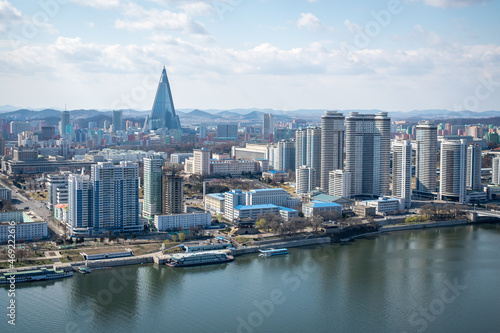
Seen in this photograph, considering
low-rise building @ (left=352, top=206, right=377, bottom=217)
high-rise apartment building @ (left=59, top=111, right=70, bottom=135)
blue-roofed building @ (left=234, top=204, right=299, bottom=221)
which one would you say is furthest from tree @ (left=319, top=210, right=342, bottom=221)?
high-rise apartment building @ (left=59, top=111, right=70, bottom=135)

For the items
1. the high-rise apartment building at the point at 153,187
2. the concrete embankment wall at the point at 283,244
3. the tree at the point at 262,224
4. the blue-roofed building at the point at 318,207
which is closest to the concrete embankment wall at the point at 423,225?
the blue-roofed building at the point at 318,207

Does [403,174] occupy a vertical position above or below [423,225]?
above

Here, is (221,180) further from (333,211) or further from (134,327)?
(134,327)

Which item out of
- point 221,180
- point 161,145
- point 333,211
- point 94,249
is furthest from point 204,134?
point 94,249

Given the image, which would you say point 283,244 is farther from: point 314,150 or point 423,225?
point 314,150

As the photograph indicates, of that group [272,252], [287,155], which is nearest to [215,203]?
[272,252]

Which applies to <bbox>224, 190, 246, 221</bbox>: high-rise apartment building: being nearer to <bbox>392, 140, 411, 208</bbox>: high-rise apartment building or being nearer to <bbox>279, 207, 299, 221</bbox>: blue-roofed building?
<bbox>279, 207, 299, 221</bbox>: blue-roofed building
